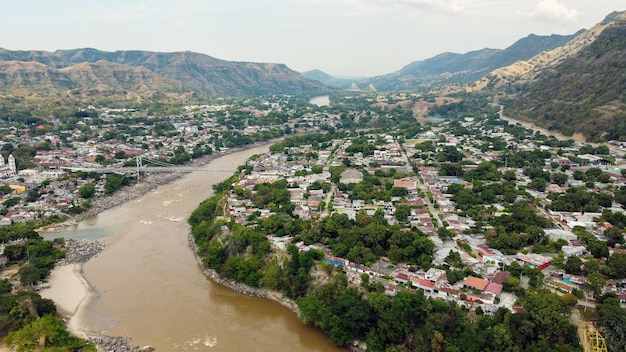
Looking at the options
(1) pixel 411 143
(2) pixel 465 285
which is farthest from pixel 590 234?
(1) pixel 411 143

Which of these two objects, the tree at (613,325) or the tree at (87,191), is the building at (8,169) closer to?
the tree at (87,191)

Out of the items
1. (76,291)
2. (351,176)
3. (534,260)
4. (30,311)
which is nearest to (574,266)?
(534,260)

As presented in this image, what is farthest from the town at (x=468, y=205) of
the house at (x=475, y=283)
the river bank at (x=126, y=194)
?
the river bank at (x=126, y=194)

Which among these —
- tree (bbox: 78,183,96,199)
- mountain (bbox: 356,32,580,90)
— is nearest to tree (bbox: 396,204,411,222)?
tree (bbox: 78,183,96,199)

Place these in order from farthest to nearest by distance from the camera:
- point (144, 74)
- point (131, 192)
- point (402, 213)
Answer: point (144, 74) < point (131, 192) < point (402, 213)

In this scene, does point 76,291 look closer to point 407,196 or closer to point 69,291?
point 69,291

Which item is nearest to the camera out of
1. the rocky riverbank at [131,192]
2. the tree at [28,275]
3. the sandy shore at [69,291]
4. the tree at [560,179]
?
the sandy shore at [69,291]
